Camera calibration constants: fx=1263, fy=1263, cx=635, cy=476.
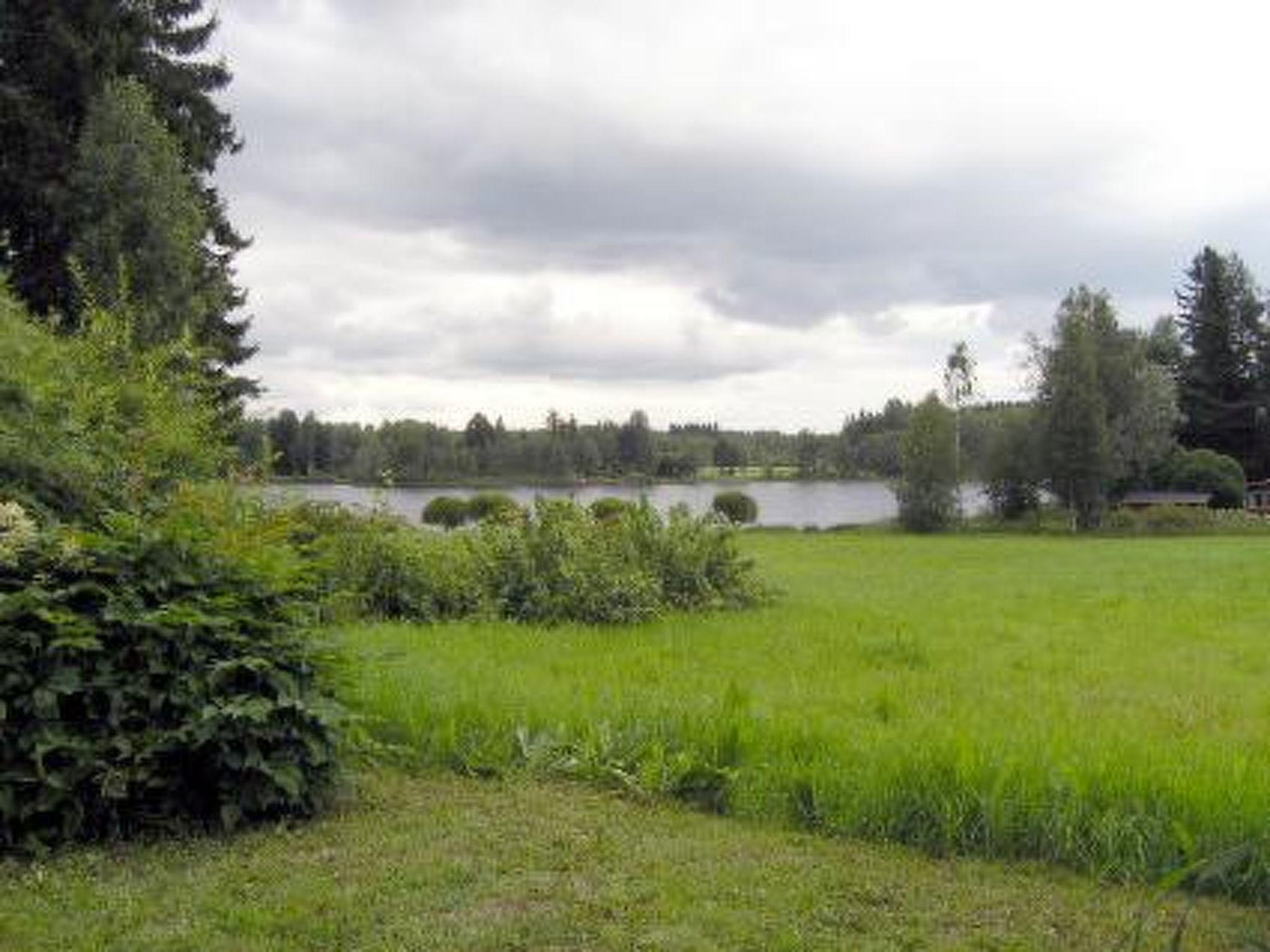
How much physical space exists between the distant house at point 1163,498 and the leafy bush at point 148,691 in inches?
2236

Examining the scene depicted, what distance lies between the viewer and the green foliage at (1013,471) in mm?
57281

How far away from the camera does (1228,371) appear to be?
72.9 meters

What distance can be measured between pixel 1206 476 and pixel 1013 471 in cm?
1004

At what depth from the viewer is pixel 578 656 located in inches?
421

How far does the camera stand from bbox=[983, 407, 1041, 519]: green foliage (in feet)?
188

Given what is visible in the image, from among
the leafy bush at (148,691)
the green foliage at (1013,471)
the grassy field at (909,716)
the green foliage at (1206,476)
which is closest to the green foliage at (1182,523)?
the green foliage at (1013,471)

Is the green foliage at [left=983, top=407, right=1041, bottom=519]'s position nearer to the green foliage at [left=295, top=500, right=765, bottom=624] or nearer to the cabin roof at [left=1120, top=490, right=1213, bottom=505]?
the cabin roof at [left=1120, top=490, right=1213, bottom=505]

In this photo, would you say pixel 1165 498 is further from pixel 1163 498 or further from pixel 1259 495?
pixel 1259 495

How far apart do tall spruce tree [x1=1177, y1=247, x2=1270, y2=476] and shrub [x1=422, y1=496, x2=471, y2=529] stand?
44404 millimetres

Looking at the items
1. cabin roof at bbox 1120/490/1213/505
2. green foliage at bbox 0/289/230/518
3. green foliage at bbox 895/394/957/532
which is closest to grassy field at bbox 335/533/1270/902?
green foliage at bbox 0/289/230/518

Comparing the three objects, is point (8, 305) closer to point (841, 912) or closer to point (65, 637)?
point (65, 637)

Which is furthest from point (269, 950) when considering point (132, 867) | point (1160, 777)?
point (1160, 777)

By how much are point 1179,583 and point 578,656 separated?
13403mm

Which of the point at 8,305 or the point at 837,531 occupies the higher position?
the point at 8,305
